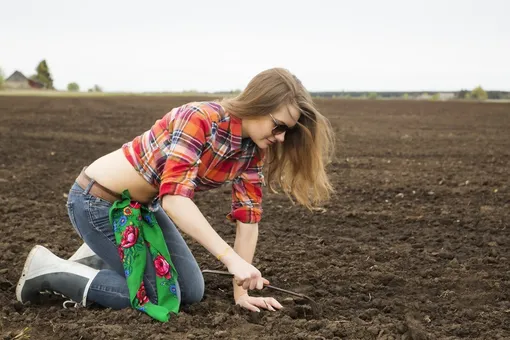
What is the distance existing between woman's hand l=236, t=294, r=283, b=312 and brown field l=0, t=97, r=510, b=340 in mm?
60

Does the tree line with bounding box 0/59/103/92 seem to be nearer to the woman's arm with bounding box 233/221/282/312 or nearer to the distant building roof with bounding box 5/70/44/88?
the distant building roof with bounding box 5/70/44/88

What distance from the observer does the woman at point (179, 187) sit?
286 cm

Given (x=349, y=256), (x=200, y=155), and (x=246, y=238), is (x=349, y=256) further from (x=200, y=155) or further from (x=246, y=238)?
(x=200, y=155)

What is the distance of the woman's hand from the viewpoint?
11.0 feet

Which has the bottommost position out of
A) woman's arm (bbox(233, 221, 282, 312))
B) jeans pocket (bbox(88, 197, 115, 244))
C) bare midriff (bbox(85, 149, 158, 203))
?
woman's arm (bbox(233, 221, 282, 312))

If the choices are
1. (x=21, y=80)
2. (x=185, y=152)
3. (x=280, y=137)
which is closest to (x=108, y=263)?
(x=185, y=152)

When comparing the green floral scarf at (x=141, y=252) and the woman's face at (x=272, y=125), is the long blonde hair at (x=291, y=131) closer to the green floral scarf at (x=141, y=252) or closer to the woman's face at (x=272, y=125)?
the woman's face at (x=272, y=125)

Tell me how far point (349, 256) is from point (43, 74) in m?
71.9

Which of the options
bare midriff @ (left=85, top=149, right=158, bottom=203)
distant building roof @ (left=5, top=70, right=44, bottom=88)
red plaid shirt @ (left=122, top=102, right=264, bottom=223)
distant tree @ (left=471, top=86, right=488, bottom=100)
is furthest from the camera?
distant building roof @ (left=5, top=70, right=44, bottom=88)

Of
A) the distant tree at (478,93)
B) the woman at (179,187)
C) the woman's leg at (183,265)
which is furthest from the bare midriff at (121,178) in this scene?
the distant tree at (478,93)

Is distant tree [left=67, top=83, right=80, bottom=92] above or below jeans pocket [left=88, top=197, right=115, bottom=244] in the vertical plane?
below

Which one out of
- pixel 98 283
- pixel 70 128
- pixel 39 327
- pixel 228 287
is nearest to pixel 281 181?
pixel 228 287

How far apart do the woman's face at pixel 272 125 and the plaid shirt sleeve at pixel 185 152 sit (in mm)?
206

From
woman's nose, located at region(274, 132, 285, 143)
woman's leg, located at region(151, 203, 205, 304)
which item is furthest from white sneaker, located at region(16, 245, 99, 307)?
woman's nose, located at region(274, 132, 285, 143)
